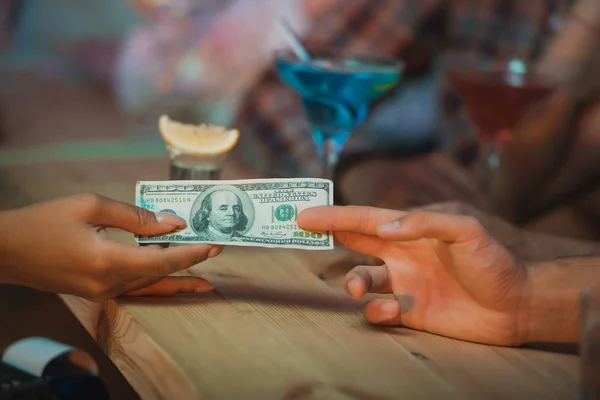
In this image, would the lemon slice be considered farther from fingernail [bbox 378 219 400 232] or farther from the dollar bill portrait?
fingernail [bbox 378 219 400 232]

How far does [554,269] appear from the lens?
882 mm

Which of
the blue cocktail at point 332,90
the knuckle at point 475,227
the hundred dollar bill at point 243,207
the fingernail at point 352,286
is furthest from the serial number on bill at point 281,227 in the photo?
the blue cocktail at point 332,90

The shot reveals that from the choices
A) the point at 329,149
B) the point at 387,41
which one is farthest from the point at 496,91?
the point at 387,41

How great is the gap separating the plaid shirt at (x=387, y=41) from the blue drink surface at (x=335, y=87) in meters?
0.69

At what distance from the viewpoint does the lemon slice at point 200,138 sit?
117 centimetres

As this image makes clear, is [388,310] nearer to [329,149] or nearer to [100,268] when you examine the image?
[100,268]

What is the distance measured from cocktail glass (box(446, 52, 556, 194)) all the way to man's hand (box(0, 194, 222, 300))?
86 centimetres

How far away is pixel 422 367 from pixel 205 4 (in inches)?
95.2

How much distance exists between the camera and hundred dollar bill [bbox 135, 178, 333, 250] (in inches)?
34.8

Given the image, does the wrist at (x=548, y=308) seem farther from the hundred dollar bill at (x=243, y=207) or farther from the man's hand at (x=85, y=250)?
the man's hand at (x=85, y=250)

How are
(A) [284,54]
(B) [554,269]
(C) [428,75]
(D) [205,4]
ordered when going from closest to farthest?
(B) [554,269] → (A) [284,54] → (C) [428,75] → (D) [205,4]

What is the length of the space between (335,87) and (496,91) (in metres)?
0.43

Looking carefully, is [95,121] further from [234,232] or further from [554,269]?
[554,269]

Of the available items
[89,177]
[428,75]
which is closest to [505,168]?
[428,75]
